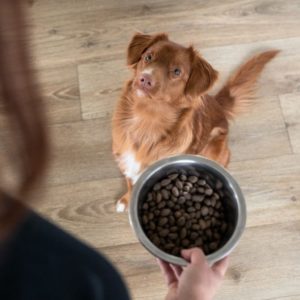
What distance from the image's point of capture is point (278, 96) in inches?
68.0

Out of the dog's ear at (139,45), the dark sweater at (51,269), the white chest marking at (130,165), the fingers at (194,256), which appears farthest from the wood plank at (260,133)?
the dark sweater at (51,269)

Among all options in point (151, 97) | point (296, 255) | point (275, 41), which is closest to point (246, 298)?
point (296, 255)

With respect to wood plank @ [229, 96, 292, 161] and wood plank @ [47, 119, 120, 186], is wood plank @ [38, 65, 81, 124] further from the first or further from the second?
wood plank @ [229, 96, 292, 161]

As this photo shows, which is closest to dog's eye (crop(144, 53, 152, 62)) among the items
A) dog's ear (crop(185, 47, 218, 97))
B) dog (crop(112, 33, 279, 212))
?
dog (crop(112, 33, 279, 212))

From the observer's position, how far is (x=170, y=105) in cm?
133

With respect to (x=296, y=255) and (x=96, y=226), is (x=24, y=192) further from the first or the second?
(x=296, y=255)

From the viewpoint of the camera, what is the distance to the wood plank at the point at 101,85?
1680 mm

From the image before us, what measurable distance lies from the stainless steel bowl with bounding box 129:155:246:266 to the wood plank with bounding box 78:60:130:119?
50 cm

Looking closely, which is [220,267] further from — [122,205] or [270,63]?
[270,63]

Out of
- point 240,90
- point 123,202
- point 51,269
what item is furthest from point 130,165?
point 51,269

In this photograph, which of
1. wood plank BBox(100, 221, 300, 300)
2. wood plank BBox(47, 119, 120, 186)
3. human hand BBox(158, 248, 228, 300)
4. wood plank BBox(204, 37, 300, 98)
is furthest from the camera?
wood plank BBox(204, 37, 300, 98)

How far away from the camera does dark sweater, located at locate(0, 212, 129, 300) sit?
0.63 metres

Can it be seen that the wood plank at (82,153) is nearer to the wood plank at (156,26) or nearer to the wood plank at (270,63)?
the wood plank at (156,26)

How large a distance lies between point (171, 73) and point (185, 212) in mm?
406
